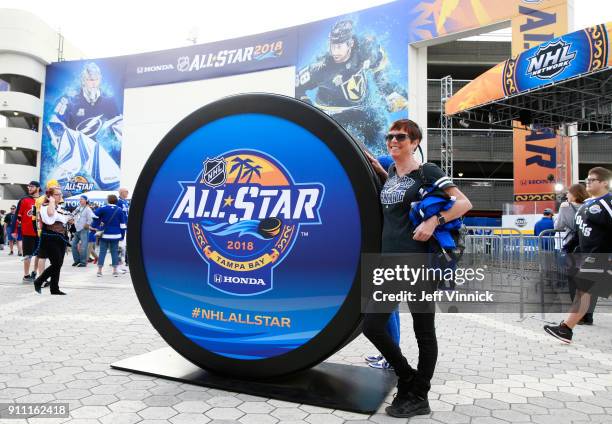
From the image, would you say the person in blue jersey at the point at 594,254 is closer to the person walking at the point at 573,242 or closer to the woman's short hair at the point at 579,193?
the person walking at the point at 573,242

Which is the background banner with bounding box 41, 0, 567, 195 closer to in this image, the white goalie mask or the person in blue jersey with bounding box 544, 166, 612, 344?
the white goalie mask

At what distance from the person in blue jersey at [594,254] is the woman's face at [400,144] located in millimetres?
3003

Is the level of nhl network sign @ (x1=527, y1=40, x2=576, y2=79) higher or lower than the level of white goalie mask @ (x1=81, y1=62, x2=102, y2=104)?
lower

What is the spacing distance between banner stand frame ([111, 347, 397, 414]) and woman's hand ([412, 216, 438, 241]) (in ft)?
3.60

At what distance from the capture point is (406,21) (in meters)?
20.9

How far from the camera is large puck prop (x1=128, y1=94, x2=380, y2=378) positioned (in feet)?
9.37

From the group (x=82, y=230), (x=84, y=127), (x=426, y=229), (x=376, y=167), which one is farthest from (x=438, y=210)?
(x=84, y=127)

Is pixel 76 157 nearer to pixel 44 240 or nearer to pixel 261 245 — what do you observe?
pixel 44 240

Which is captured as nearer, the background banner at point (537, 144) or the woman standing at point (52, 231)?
the woman standing at point (52, 231)

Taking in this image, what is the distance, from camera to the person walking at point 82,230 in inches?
423

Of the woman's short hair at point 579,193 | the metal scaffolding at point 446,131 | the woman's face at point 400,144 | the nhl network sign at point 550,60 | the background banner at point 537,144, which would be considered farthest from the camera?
the metal scaffolding at point 446,131

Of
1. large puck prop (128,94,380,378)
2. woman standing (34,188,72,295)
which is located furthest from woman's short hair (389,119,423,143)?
woman standing (34,188,72,295)

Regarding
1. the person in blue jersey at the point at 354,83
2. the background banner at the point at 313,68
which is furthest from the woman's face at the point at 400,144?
→ the person in blue jersey at the point at 354,83

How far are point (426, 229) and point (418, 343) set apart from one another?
0.71 m
